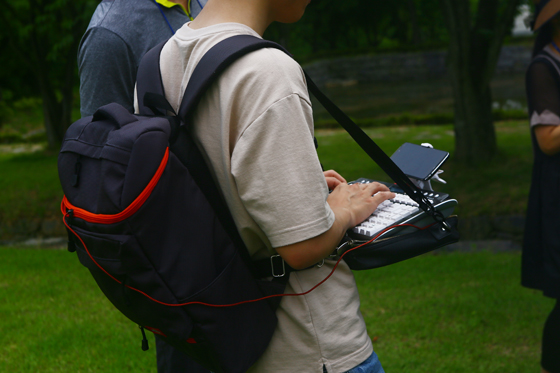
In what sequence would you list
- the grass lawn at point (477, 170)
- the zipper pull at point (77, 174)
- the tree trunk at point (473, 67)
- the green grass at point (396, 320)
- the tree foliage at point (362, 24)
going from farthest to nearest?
the tree foliage at point (362, 24)
the tree trunk at point (473, 67)
the grass lawn at point (477, 170)
the green grass at point (396, 320)
the zipper pull at point (77, 174)

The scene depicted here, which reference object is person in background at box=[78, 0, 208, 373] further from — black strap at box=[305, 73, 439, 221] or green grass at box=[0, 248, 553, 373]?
green grass at box=[0, 248, 553, 373]

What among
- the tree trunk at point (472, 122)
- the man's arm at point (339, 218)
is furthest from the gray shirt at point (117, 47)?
the tree trunk at point (472, 122)

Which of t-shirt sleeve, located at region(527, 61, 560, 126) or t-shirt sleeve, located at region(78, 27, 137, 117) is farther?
t-shirt sleeve, located at region(527, 61, 560, 126)

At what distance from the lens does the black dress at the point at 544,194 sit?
2479 mm

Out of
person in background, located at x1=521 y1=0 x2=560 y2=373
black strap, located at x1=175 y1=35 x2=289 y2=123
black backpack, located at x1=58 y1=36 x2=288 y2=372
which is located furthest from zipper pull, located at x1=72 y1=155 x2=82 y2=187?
person in background, located at x1=521 y1=0 x2=560 y2=373

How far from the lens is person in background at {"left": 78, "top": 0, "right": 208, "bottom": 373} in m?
1.83

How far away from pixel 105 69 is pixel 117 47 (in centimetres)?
8

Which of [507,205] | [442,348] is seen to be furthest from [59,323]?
[507,205]

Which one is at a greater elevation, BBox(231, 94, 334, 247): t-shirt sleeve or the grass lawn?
BBox(231, 94, 334, 247): t-shirt sleeve

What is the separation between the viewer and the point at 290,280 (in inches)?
52.5

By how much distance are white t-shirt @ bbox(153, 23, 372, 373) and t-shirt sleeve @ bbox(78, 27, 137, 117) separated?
531 mm

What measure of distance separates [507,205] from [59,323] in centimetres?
487

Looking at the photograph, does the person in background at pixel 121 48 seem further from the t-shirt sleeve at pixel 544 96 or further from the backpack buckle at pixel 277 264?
the t-shirt sleeve at pixel 544 96

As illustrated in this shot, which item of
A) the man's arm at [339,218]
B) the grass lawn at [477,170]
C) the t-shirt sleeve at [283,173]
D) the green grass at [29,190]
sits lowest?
the green grass at [29,190]
